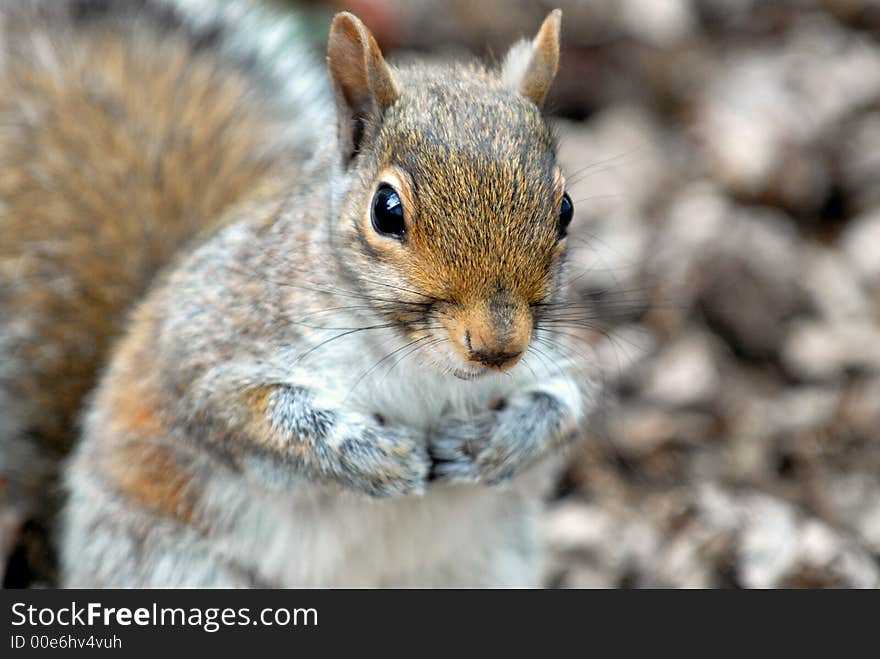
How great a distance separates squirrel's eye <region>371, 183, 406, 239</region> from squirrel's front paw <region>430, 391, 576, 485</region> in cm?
53

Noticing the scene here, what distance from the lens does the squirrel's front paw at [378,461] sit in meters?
2.36

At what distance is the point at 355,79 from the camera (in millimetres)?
2252

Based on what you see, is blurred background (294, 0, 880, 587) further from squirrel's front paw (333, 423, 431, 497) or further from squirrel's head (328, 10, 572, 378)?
squirrel's front paw (333, 423, 431, 497)

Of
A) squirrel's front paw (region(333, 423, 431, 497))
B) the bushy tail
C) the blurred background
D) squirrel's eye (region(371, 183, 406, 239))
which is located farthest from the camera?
the blurred background

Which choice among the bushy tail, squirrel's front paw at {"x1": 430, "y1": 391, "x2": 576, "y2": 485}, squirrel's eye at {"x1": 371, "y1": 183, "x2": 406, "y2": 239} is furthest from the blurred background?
the bushy tail

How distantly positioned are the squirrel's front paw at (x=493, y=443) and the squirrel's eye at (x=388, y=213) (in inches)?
20.7

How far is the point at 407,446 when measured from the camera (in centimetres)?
238

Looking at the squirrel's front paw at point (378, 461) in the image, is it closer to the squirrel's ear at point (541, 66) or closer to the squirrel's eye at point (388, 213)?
the squirrel's eye at point (388, 213)

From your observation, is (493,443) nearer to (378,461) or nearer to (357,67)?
(378,461)

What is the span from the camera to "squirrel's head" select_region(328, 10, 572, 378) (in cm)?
201

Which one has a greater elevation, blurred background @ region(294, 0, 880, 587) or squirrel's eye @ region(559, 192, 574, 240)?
blurred background @ region(294, 0, 880, 587)

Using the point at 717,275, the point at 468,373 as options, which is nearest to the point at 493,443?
the point at 468,373

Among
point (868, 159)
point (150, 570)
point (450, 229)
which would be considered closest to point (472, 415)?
point (450, 229)

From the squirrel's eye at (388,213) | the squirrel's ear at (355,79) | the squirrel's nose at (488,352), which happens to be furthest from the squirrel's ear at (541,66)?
the squirrel's nose at (488,352)
